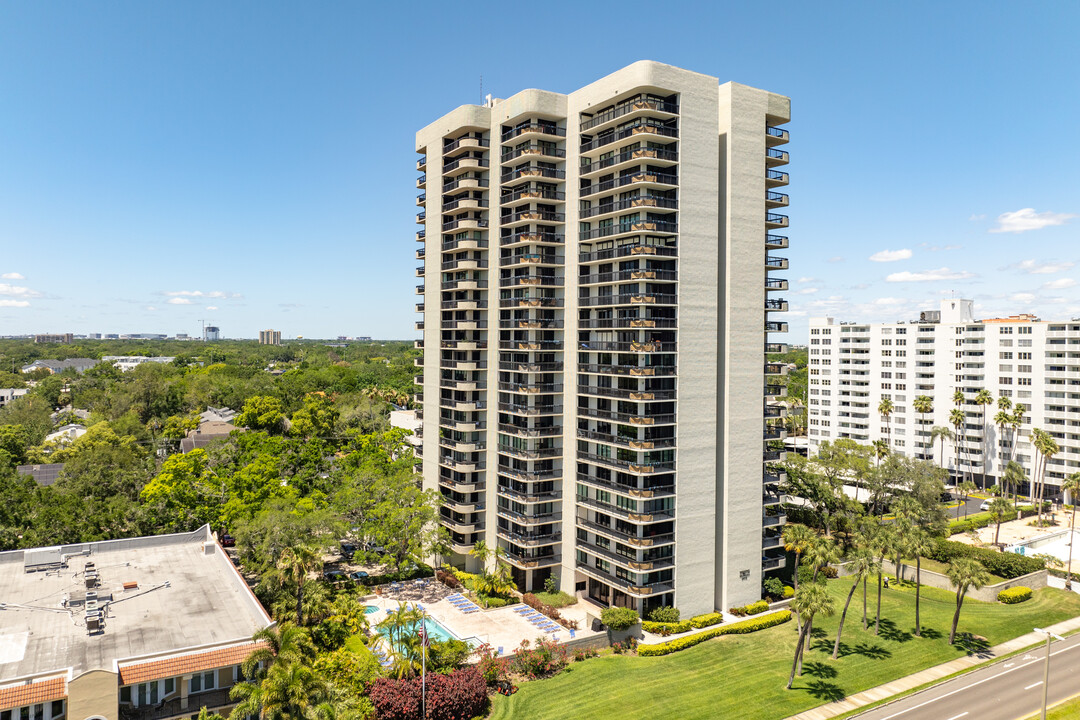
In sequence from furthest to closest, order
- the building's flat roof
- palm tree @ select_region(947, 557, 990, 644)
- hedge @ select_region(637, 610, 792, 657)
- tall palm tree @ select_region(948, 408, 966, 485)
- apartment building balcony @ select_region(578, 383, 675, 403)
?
tall palm tree @ select_region(948, 408, 966, 485)
apartment building balcony @ select_region(578, 383, 675, 403)
palm tree @ select_region(947, 557, 990, 644)
hedge @ select_region(637, 610, 792, 657)
the building's flat roof

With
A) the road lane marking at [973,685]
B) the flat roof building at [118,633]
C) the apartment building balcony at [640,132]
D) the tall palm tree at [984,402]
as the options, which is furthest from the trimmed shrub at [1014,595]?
the flat roof building at [118,633]

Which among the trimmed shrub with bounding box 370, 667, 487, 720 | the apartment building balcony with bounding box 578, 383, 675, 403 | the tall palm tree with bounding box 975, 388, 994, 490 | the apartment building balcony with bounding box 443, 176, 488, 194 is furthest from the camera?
the tall palm tree with bounding box 975, 388, 994, 490

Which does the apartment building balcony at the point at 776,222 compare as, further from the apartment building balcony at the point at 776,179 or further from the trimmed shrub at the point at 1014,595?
the trimmed shrub at the point at 1014,595

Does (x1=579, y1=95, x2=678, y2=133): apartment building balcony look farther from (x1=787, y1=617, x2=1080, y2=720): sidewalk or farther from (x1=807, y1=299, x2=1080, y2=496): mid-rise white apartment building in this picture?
(x1=807, y1=299, x2=1080, y2=496): mid-rise white apartment building

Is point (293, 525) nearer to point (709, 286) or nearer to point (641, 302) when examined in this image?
point (641, 302)

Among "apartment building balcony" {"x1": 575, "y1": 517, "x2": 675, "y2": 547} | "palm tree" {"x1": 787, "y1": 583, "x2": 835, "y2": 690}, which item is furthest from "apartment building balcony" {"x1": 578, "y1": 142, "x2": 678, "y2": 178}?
"palm tree" {"x1": 787, "y1": 583, "x2": 835, "y2": 690}

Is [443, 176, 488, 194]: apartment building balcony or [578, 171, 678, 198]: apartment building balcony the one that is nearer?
[578, 171, 678, 198]: apartment building balcony

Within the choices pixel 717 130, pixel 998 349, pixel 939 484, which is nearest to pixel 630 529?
pixel 717 130
